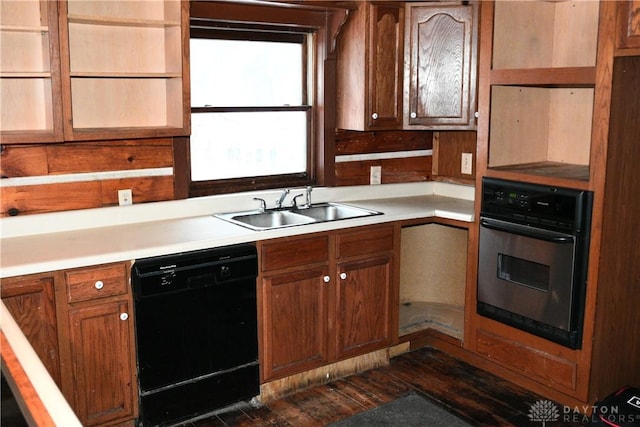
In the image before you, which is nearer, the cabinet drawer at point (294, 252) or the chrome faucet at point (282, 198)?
the cabinet drawer at point (294, 252)

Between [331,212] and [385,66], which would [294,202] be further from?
[385,66]

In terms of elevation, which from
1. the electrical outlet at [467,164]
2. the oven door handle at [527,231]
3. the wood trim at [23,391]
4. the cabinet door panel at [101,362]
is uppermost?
the electrical outlet at [467,164]

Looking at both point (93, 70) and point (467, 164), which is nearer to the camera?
point (93, 70)

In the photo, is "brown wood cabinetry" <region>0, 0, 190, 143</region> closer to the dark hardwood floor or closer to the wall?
the wall

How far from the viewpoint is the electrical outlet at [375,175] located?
4270mm

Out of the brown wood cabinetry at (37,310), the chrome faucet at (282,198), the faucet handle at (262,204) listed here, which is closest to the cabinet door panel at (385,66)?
the chrome faucet at (282,198)

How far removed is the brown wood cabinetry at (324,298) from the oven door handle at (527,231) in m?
0.54

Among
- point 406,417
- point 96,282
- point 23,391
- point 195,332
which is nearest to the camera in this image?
point 23,391

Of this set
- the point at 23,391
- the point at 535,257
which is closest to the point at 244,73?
the point at 535,257

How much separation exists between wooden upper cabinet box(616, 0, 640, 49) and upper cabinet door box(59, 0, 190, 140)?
199 cm

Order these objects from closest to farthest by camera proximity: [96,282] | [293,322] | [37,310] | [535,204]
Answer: [37,310] < [96,282] < [535,204] < [293,322]

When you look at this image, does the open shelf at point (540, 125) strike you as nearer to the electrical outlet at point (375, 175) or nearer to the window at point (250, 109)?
the electrical outlet at point (375, 175)

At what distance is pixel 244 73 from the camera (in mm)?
3779

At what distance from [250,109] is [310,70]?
48 cm
